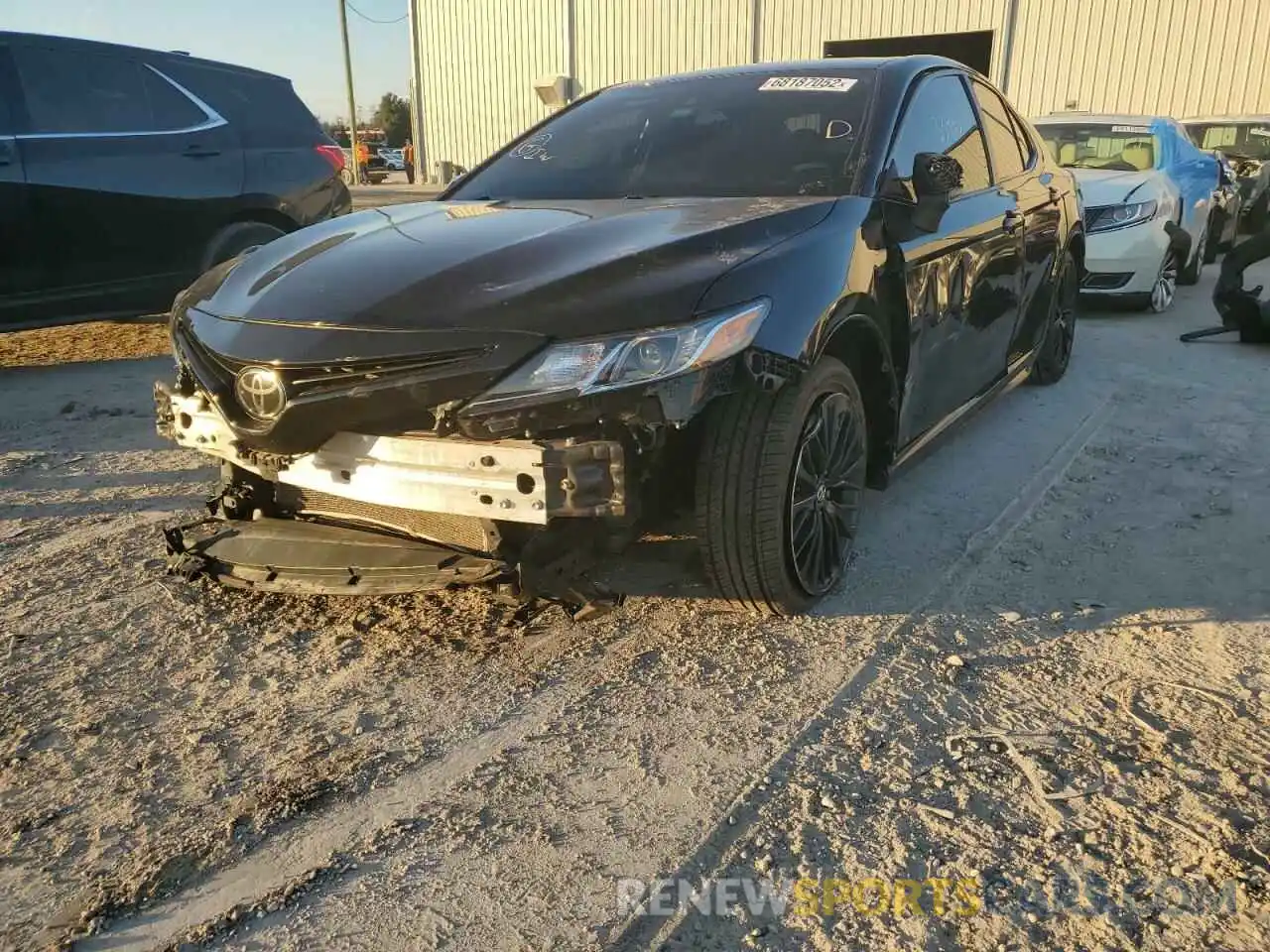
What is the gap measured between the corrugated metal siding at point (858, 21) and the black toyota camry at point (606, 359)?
16002mm

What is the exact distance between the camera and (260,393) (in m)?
2.45

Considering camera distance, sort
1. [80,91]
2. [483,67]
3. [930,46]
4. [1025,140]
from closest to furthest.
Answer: [1025,140] < [80,91] < [930,46] < [483,67]

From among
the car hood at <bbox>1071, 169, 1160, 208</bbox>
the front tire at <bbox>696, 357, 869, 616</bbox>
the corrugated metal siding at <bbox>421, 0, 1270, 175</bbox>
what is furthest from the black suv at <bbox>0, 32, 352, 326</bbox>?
the corrugated metal siding at <bbox>421, 0, 1270, 175</bbox>

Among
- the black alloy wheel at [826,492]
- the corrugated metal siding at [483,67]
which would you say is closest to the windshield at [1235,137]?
the black alloy wheel at [826,492]

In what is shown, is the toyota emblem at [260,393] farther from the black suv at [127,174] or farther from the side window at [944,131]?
the black suv at [127,174]

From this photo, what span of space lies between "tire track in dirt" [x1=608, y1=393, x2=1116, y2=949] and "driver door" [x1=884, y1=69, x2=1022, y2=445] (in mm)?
452

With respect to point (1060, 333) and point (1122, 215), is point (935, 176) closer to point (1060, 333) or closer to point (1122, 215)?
point (1060, 333)

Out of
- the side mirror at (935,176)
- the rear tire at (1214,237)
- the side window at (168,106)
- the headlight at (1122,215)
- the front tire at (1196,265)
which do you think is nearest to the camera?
the side mirror at (935,176)

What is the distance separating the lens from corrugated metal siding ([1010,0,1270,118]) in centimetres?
1544

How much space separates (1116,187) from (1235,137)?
5.62 meters

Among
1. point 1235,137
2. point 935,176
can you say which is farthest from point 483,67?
point 935,176

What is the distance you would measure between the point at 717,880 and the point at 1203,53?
1805 centimetres

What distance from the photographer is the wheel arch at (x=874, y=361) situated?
2854 millimetres

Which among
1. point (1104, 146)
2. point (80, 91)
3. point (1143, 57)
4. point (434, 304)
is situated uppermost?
point (1143, 57)
